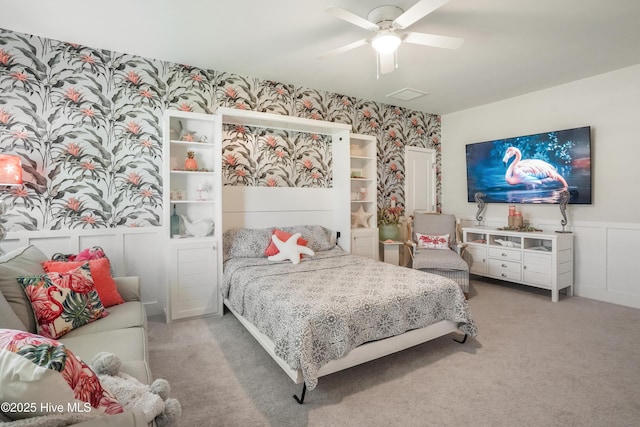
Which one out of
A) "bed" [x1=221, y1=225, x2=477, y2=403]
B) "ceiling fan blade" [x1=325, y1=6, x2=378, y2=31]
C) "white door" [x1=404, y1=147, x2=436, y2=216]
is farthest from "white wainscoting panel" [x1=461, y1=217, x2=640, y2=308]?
"ceiling fan blade" [x1=325, y1=6, x2=378, y2=31]

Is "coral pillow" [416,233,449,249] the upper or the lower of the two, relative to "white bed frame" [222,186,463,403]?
lower

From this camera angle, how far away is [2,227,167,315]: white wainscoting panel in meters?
3.01

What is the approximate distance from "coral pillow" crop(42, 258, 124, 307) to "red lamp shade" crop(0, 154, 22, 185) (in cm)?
80

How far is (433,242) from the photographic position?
4551mm

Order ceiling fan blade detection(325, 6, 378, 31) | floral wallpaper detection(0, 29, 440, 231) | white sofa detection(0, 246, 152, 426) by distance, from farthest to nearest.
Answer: floral wallpaper detection(0, 29, 440, 231)
ceiling fan blade detection(325, 6, 378, 31)
white sofa detection(0, 246, 152, 426)

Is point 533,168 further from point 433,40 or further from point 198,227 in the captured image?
point 198,227

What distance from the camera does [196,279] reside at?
133 inches

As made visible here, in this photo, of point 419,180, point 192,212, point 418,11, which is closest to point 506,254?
point 419,180

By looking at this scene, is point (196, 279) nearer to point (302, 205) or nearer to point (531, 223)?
point (302, 205)

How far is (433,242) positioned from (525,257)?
1109 millimetres

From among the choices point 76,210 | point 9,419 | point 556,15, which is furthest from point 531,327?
point 76,210

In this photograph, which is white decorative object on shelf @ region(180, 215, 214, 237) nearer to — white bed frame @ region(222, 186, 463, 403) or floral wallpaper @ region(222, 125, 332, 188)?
white bed frame @ region(222, 186, 463, 403)

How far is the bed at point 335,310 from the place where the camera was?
2006 mm

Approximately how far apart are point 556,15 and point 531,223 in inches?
110
